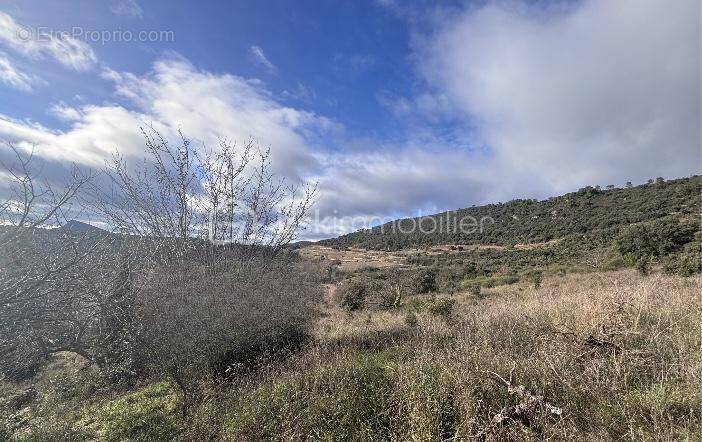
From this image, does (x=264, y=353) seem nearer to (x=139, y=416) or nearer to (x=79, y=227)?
(x=139, y=416)

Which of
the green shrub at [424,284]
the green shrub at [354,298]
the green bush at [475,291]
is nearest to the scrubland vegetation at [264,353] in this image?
the green shrub at [354,298]

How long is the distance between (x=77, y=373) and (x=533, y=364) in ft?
31.4

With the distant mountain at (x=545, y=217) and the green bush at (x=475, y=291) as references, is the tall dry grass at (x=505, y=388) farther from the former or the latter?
the distant mountain at (x=545, y=217)

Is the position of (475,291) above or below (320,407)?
below

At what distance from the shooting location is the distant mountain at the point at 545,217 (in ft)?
117

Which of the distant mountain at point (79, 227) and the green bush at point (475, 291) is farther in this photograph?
the green bush at point (475, 291)

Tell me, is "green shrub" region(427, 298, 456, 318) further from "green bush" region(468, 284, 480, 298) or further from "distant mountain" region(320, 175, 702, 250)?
"distant mountain" region(320, 175, 702, 250)

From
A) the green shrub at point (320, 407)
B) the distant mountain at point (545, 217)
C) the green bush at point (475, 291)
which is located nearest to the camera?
the green shrub at point (320, 407)

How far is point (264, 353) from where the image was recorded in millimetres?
6156

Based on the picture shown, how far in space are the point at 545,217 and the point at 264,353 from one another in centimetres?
4910

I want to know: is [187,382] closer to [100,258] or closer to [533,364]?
[100,258]

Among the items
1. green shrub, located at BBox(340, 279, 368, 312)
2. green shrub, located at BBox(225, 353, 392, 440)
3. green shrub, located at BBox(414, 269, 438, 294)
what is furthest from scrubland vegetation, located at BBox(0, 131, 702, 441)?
green shrub, located at BBox(414, 269, 438, 294)

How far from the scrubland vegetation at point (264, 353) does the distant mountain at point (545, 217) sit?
3332cm

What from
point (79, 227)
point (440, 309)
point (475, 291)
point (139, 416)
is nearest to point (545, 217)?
point (475, 291)
